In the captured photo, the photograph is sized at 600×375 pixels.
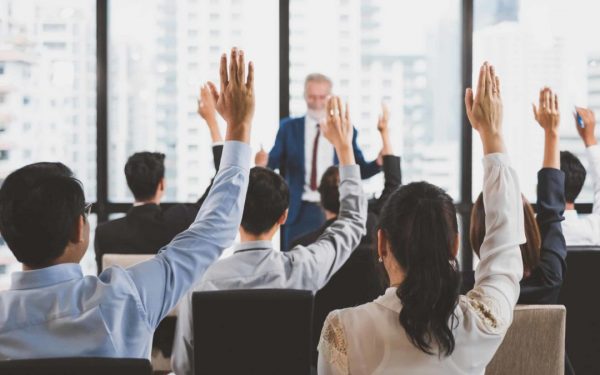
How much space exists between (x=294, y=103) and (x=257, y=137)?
0.40m

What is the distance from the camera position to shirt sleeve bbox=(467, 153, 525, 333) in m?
1.52

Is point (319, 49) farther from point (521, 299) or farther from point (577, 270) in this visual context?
point (521, 299)

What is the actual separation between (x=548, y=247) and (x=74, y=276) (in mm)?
1572

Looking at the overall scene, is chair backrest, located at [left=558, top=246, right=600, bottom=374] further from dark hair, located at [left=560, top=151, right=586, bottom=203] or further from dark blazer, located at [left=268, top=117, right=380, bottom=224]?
dark blazer, located at [left=268, top=117, right=380, bottom=224]

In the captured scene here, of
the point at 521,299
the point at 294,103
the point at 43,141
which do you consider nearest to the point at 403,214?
the point at 521,299

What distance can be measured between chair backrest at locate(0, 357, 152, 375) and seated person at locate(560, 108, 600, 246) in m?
2.81

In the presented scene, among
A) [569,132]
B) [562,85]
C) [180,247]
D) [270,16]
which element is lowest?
[180,247]

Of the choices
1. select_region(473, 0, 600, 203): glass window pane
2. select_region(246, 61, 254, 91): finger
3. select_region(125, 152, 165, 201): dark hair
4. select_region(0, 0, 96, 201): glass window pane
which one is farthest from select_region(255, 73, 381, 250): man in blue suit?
select_region(246, 61, 254, 91): finger

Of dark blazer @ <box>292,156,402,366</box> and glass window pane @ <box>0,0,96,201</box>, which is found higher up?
glass window pane @ <box>0,0,96,201</box>

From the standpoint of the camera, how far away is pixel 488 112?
172 centimetres

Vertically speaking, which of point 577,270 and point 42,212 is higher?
point 42,212

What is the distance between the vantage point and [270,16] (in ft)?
18.0

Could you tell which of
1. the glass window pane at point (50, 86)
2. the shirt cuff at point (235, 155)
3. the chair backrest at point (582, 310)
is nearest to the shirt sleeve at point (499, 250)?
the shirt cuff at point (235, 155)

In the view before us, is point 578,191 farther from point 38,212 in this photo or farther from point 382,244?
point 38,212
